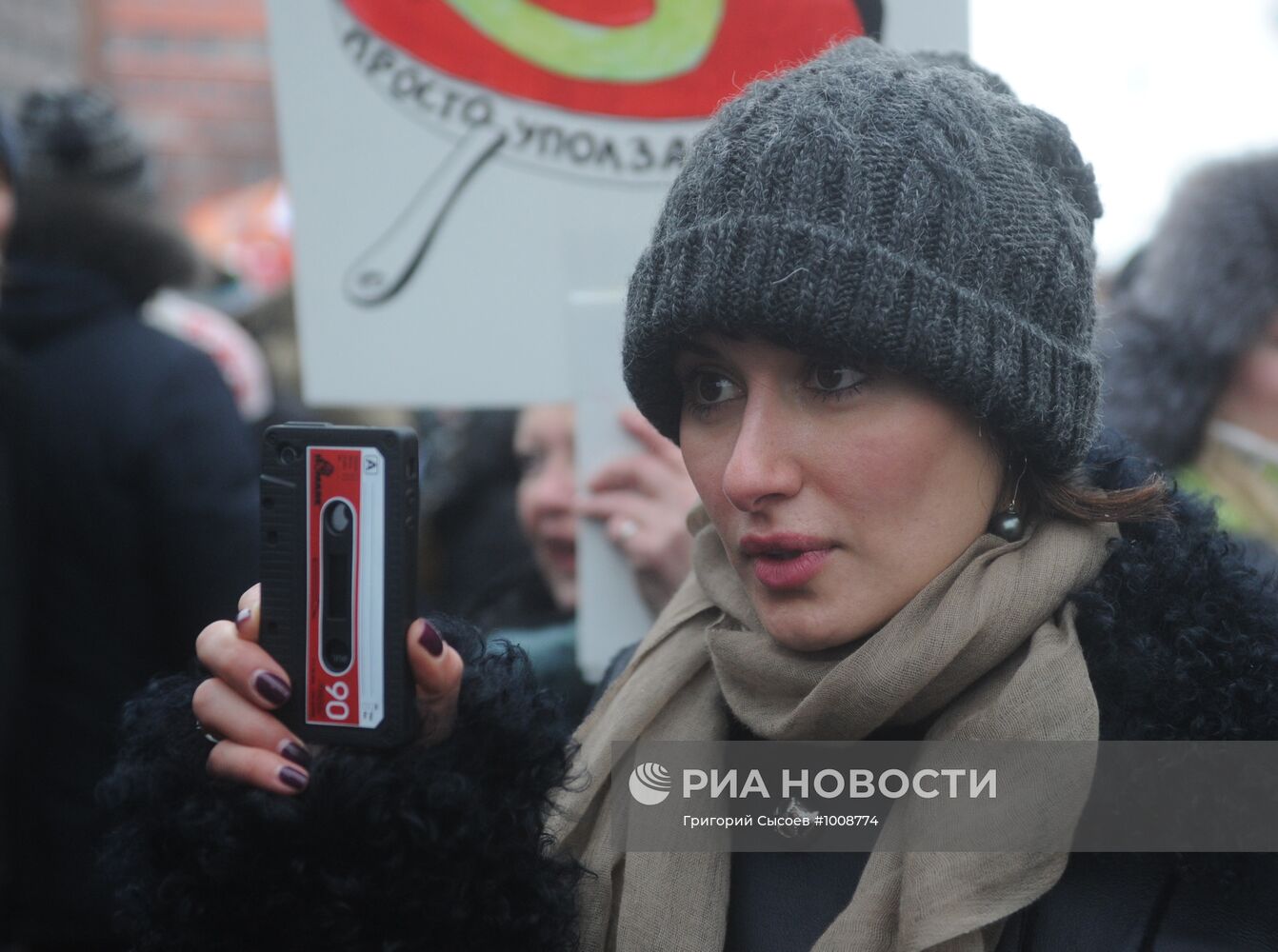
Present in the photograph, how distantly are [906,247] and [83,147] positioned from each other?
2.65 m

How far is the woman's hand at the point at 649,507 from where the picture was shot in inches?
86.6

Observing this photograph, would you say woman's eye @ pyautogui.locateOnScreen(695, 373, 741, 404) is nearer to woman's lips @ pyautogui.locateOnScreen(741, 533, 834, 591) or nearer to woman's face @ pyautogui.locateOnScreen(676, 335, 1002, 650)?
woman's face @ pyautogui.locateOnScreen(676, 335, 1002, 650)

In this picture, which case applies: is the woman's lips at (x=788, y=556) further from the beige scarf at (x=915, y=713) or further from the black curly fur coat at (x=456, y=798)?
the black curly fur coat at (x=456, y=798)

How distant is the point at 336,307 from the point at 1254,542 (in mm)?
1508

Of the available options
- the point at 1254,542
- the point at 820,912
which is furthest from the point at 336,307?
the point at 1254,542

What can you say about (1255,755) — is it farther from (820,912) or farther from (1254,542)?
(1254,542)

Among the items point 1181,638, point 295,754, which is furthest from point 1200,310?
point 295,754

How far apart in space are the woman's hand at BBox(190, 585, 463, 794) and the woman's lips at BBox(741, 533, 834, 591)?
35 centimetres

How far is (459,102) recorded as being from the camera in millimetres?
2336

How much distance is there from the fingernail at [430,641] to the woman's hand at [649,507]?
885mm

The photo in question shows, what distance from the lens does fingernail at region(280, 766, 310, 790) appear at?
1324 millimetres

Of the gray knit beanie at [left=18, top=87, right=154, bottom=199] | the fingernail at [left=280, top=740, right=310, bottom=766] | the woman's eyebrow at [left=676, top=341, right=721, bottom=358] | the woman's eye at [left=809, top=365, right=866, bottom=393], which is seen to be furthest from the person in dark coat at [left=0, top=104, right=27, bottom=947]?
the woman's eye at [left=809, top=365, right=866, bottom=393]

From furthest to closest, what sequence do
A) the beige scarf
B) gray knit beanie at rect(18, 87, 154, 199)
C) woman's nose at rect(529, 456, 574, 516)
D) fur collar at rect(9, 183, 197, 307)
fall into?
gray knit beanie at rect(18, 87, 154, 199)
fur collar at rect(9, 183, 197, 307)
woman's nose at rect(529, 456, 574, 516)
the beige scarf

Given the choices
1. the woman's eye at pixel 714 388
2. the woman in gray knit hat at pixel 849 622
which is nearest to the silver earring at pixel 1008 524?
the woman in gray knit hat at pixel 849 622
